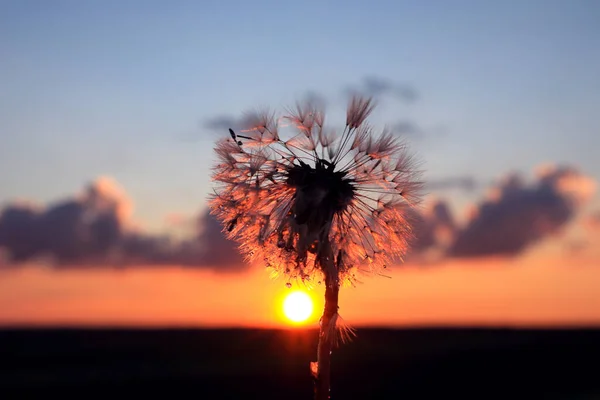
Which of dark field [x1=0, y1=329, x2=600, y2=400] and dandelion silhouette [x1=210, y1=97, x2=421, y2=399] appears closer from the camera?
dandelion silhouette [x1=210, y1=97, x2=421, y2=399]

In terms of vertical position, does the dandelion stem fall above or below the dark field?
below

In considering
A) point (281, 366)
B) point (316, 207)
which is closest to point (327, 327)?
point (316, 207)

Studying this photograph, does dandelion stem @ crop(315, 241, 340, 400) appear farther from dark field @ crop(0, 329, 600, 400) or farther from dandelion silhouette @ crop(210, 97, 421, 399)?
dark field @ crop(0, 329, 600, 400)

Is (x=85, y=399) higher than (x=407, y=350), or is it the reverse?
(x=407, y=350)

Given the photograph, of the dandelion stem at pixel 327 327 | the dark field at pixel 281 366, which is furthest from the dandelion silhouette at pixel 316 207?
the dark field at pixel 281 366

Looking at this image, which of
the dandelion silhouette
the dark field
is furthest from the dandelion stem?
the dark field

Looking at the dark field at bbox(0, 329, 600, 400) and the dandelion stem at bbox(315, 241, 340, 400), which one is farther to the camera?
the dark field at bbox(0, 329, 600, 400)

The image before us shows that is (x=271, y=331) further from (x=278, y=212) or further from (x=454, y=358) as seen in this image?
(x=278, y=212)

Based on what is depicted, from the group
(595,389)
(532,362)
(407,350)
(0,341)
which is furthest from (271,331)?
(595,389)

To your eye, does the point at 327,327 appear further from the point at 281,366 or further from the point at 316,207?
the point at 281,366
